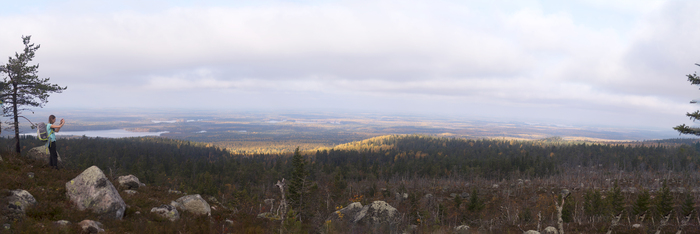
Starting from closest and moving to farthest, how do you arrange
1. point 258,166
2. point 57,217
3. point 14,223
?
point 14,223 → point 57,217 → point 258,166

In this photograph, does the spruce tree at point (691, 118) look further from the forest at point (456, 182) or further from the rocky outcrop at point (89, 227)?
the rocky outcrop at point (89, 227)

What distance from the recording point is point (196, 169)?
112312mm

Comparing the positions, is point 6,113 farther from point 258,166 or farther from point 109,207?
point 258,166

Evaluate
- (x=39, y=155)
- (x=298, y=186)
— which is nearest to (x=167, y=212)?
(x=39, y=155)

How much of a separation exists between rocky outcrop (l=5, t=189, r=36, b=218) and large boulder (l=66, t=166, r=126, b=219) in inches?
68.1

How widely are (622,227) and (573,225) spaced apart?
4231mm

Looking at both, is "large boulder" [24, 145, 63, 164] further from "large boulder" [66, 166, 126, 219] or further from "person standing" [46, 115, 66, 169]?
"large boulder" [66, 166, 126, 219]

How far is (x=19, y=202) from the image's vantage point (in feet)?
44.5

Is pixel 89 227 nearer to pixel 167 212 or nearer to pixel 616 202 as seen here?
pixel 167 212

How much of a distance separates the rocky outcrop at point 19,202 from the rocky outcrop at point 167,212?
539 centimetres

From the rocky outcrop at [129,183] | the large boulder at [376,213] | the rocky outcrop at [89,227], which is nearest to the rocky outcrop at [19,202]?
the rocky outcrop at [89,227]

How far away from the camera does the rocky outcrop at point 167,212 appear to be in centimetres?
1714

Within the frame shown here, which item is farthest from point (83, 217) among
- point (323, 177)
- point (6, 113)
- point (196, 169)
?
point (196, 169)

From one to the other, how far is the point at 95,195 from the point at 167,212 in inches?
149
